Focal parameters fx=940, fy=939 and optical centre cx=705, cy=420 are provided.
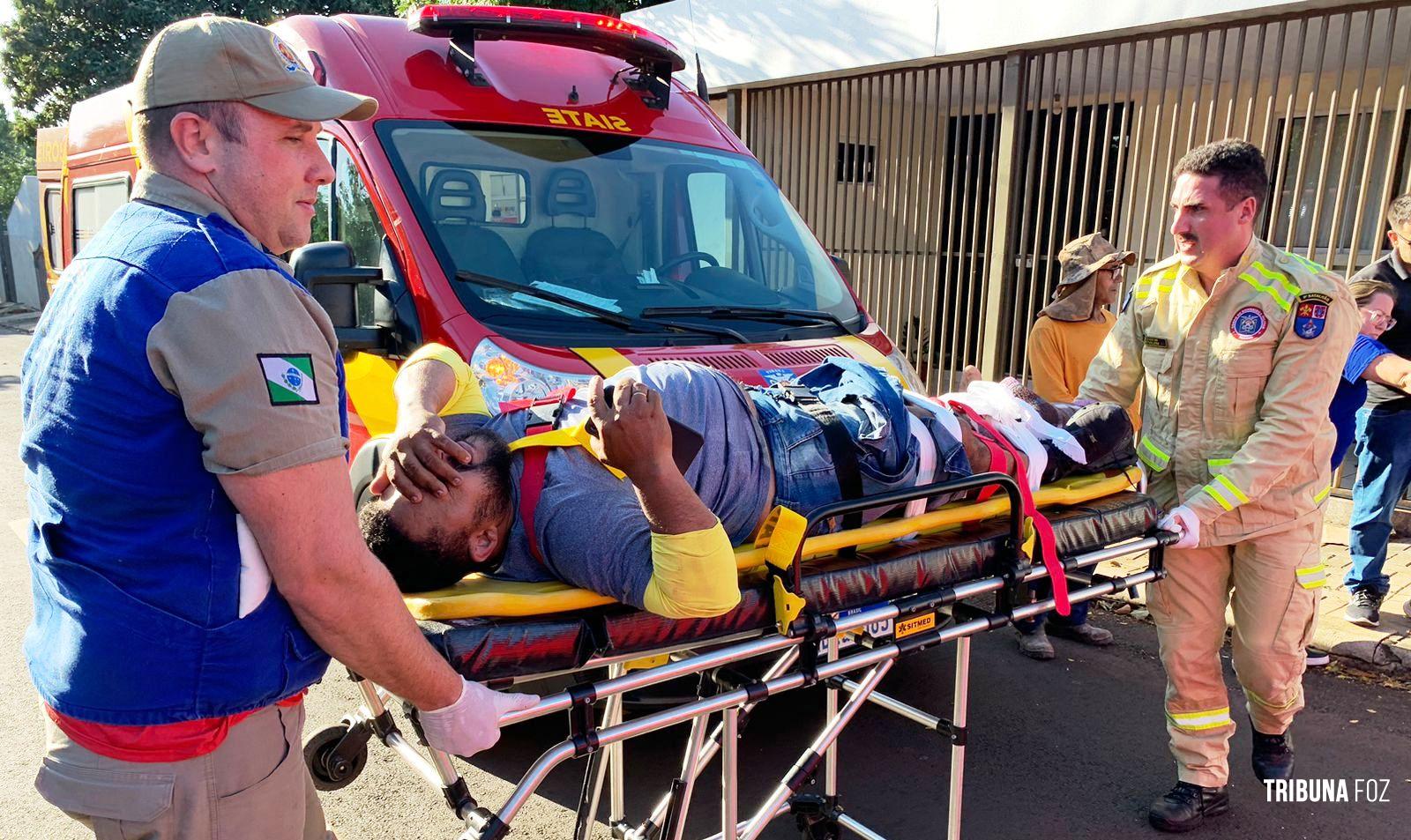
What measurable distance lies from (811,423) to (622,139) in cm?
195

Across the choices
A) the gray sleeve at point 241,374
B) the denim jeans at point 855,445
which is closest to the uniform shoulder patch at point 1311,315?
the denim jeans at point 855,445

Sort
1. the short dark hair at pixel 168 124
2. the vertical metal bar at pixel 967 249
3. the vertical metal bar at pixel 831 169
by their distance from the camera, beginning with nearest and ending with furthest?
the short dark hair at pixel 168 124
the vertical metal bar at pixel 967 249
the vertical metal bar at pixel 831 169

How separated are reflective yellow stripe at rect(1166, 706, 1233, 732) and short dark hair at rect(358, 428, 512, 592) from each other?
2.39 m

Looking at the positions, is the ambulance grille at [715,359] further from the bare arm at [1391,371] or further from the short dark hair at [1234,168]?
the bare arm at [1391,371]

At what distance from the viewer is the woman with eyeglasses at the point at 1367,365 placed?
431cm

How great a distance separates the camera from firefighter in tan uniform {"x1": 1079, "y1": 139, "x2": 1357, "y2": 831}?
2.93 meters

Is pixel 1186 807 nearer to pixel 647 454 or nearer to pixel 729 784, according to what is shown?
pixel 729 784

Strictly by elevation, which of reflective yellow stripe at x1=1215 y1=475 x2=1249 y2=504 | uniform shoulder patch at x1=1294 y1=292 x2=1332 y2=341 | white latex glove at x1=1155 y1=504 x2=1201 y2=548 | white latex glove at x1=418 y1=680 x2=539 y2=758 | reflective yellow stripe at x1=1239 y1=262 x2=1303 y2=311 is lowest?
white latex glove at x1=1155 y1=504 x2=1201 y2=548

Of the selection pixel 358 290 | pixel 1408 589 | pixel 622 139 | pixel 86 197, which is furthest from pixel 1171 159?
pixel 86 197

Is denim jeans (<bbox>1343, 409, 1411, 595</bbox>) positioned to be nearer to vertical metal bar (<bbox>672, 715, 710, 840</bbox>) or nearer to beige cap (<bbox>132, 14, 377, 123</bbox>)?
vertical metal bar (<bbox>672, 715, 710, 840</bbox>)

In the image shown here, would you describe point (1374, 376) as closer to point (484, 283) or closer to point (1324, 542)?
point (1324, 542)

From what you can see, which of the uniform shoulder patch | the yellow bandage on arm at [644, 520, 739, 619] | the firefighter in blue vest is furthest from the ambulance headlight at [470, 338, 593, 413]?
the uniform shoulder patch

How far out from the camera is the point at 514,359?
3.03m

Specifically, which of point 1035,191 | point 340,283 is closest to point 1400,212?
point 1035,191
